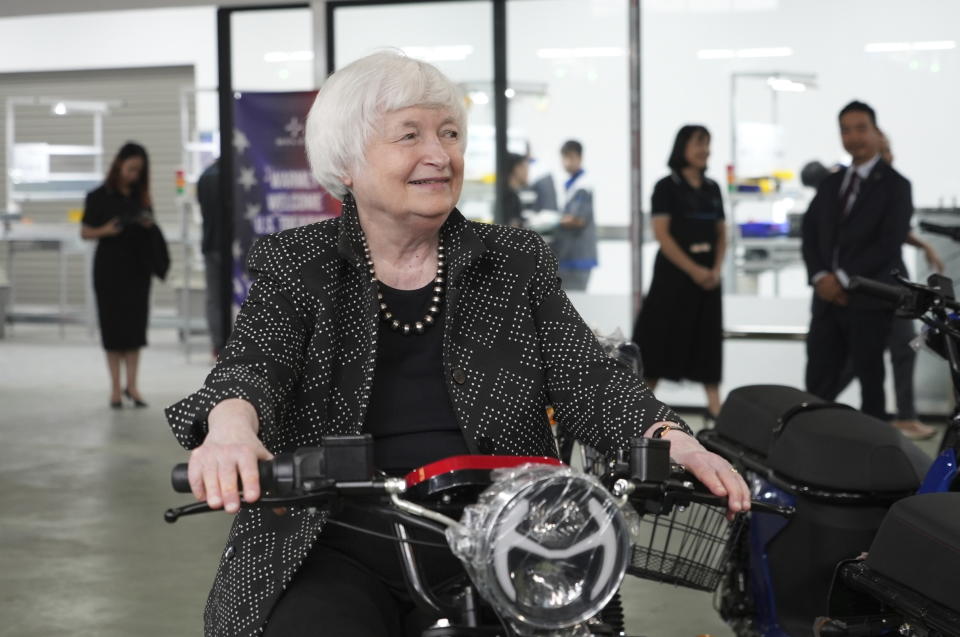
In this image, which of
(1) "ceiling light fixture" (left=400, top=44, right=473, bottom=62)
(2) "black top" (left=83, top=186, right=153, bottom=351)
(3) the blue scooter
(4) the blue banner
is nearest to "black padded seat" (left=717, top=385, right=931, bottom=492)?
(3) the blue scooter

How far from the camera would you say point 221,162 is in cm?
798

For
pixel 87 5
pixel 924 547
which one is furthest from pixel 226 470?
pixel 87 5

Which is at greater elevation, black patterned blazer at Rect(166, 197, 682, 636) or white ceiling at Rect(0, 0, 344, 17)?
white ceiling at Rect(0, 0, 344, 17)

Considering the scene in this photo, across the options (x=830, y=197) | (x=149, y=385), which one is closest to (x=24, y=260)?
(x=149, y=385)

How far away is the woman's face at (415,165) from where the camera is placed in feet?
6.63

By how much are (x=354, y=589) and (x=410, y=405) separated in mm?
316

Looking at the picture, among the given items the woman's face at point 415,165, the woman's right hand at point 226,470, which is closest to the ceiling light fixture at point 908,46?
the woman's face at point 415,165

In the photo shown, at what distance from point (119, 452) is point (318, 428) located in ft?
16.9

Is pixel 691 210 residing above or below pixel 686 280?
above

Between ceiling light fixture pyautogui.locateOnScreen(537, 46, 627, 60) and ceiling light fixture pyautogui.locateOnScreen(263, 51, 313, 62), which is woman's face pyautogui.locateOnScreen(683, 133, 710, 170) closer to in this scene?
ceiling light fixture pyautogui.locateOnScreen(537, 46, 627, 60)

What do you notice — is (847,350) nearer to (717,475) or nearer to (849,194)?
(849,194)

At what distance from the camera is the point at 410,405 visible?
2.00 m

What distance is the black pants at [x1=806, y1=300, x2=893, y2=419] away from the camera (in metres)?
6.26

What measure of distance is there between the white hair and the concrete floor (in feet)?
7.07
